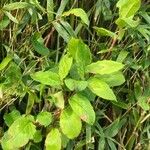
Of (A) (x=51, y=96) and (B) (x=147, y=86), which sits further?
(B) (x=147, y=86)

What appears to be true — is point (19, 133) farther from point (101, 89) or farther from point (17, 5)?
point (17, 5)

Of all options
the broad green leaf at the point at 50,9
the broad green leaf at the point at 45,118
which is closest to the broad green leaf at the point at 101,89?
the broad green leaf at the point at 45,118

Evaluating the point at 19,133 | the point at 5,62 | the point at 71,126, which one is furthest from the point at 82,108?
the point at 5,62

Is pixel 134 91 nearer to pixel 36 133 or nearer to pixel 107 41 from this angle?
pixel 107 41

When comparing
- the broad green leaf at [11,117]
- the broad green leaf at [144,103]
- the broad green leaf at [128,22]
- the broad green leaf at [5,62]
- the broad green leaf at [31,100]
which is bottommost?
the broad green leaf at [144,103]

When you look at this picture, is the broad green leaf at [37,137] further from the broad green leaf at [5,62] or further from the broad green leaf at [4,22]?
the broad green leaf at [4,22]

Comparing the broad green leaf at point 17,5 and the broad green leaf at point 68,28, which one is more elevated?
the broad green leaf at point 17,5

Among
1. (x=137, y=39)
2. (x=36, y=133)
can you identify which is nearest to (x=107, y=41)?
(x=137, y=39)

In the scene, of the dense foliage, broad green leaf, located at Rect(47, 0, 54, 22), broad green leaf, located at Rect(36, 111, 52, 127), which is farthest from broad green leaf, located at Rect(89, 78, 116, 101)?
broad green leaf, located at Rect(47, 0, 54, 22)
